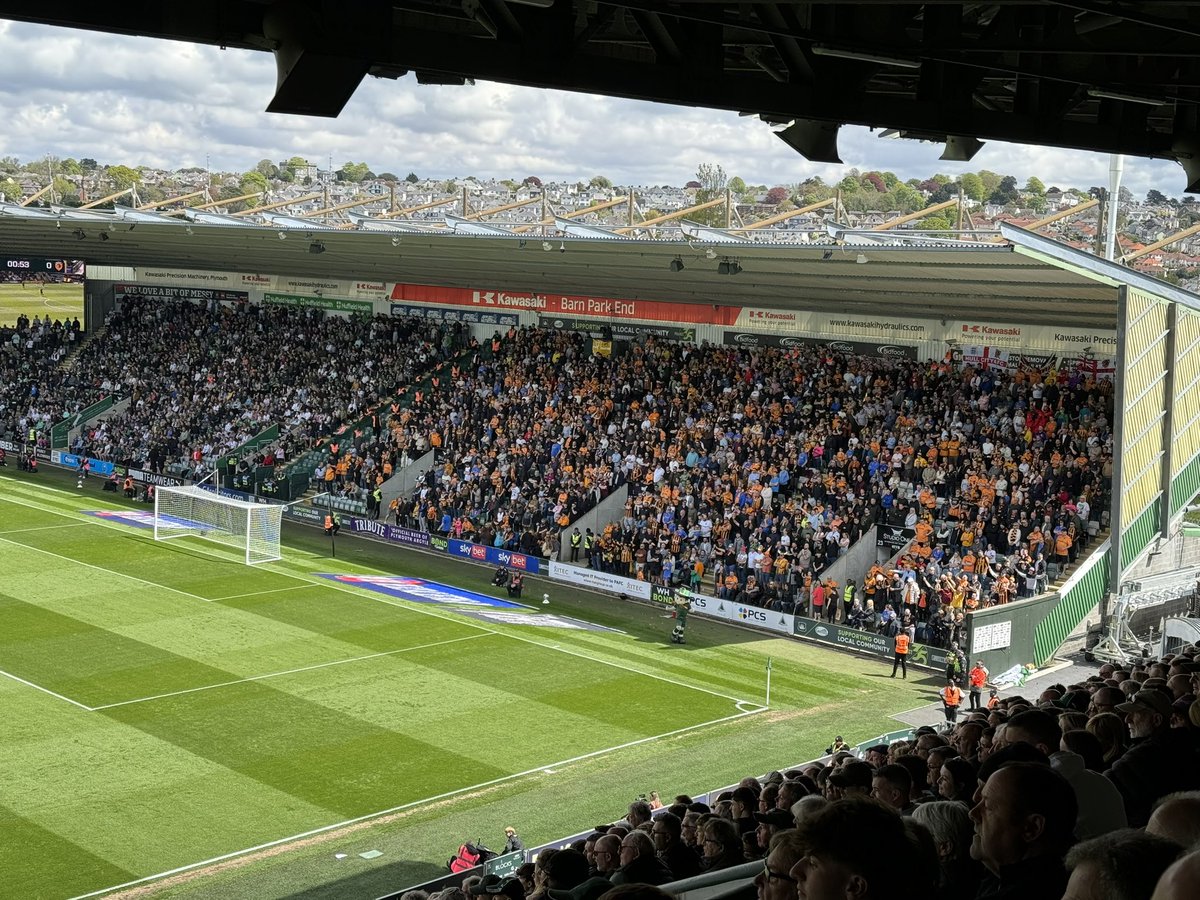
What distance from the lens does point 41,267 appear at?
58250mm

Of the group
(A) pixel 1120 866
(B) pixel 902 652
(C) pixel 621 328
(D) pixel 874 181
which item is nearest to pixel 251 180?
(D) pixel 874 181

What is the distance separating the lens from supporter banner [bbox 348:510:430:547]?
126 ft

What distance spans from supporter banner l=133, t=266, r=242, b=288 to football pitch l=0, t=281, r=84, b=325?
27.3 m

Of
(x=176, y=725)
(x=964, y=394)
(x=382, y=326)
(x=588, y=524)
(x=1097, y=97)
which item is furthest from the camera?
(x=382, y=326)

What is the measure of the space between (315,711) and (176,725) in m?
2.36

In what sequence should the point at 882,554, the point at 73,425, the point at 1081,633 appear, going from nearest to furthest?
the point at 1081,633
the point at 882,554
the point at 73,425

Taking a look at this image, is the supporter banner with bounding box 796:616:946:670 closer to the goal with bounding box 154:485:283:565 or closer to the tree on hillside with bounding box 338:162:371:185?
the goal with bounding box 154:485:283:565

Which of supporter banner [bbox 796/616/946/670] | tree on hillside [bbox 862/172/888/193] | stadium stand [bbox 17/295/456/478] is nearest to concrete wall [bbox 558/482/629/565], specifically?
supporter banner [bbox 796/616/946/670]

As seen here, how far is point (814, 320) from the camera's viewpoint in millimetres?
A: 38031

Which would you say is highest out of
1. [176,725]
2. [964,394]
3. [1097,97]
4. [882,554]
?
[1097,97]

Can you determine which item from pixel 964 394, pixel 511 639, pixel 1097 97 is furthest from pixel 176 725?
pixel 964 394

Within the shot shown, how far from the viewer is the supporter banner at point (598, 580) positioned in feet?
108

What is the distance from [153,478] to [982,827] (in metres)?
45.5

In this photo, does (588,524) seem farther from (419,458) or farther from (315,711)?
(315,711)
